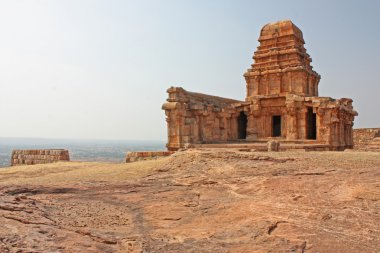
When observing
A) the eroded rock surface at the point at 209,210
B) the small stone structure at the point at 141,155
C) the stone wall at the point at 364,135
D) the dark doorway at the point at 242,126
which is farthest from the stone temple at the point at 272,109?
the eroded rock surface at the point at 209,210

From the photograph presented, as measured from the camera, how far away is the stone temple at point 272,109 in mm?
19125

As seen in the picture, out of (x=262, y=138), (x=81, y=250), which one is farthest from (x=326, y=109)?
(x=81, y=250)

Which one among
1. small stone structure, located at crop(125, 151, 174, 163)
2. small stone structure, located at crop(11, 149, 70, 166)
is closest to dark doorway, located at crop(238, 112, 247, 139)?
small stone structure, located at crop(125, 151, 174, 163)

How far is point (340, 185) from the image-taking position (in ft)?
19.9

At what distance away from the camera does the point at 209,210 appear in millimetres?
5289

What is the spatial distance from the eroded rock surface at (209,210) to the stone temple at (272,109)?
1050cm

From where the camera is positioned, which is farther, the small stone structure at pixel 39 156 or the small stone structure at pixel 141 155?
the small stone structure at pixel 39 156

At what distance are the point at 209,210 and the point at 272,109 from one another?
18.6 metres

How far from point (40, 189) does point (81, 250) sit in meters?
3.41

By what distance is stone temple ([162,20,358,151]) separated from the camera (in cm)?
1912

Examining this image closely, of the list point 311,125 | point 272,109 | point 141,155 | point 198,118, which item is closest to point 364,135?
point 311,125

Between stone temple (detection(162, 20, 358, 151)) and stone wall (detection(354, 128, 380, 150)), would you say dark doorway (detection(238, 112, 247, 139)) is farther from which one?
stone wall (detection(354, 128, 380, 150))

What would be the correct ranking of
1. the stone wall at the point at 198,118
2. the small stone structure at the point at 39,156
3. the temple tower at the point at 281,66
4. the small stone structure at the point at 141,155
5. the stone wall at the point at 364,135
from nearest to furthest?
the small stone structure at the point at 141,155 < the small stone structure at the point at 39,156 < the stone wall at the point at 198,118 < the temple tower at the point at 281,66 < the stone wall at the point at 364,135

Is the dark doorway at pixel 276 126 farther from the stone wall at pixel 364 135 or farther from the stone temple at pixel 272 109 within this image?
→ the stone wall at pixel 364 135
